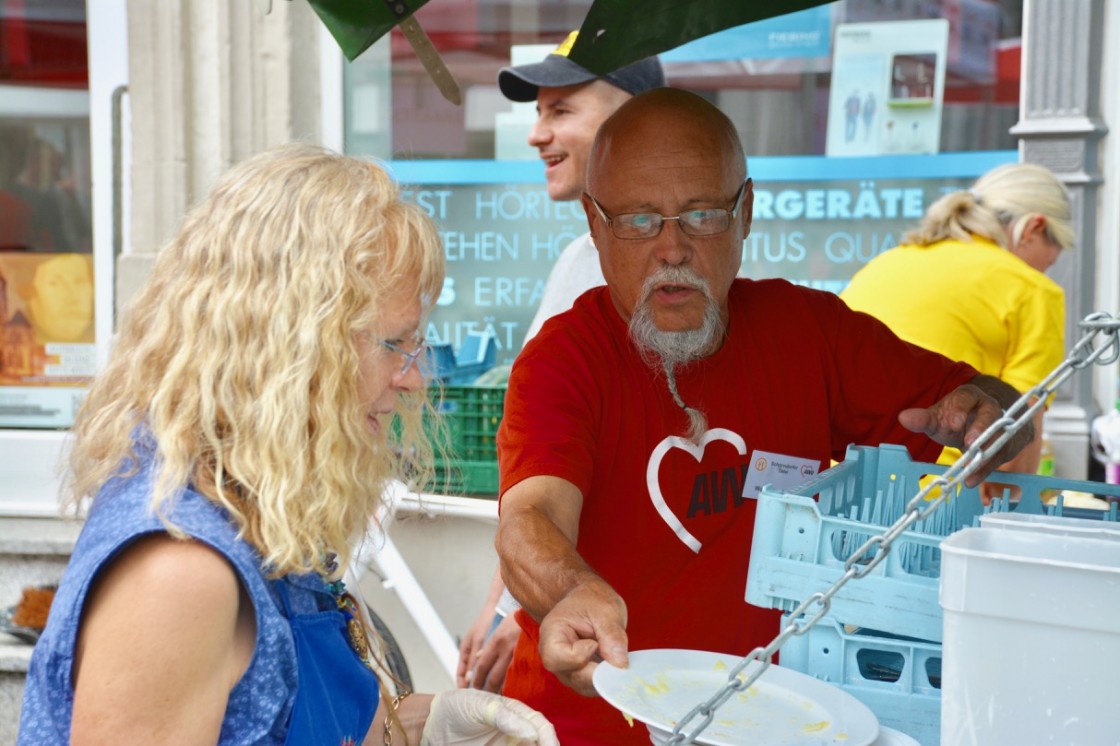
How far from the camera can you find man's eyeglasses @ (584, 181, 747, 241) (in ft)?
7.55

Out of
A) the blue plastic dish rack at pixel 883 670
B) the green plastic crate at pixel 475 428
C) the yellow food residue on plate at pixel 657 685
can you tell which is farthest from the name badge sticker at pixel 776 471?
the green plastic crate at pixel 475 428

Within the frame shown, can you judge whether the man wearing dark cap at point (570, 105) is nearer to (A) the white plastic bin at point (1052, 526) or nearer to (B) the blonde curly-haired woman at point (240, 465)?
(B) the blonde curly-haired woman at point (240, 465)

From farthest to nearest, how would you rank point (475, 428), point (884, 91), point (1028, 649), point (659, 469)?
point (884, 91)
point (475, 428)
point (659, 469)
point (1028, 649)

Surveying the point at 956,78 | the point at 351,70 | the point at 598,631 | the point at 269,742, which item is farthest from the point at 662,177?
the point at 956,78

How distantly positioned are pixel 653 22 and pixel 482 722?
5.74ft

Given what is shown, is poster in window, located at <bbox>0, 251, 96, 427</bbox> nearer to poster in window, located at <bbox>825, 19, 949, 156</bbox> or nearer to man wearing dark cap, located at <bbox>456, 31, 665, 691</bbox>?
man wearing dark cap, located at <bbox>456, 31, 665, 691</bbox>

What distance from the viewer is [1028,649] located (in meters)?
1.16

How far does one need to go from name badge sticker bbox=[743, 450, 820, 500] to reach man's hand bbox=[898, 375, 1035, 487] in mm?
202

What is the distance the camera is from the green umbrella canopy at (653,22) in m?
2.79

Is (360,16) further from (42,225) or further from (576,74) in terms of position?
(42,225)

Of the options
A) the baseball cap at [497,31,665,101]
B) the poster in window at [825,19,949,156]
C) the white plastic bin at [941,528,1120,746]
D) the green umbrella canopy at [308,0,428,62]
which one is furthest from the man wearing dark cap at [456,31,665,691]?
the poster in window at [825,19,949,156]

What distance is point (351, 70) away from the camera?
5297mm

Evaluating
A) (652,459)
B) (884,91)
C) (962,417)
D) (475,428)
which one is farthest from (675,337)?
(884,91)

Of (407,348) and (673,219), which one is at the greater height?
(673,219)
